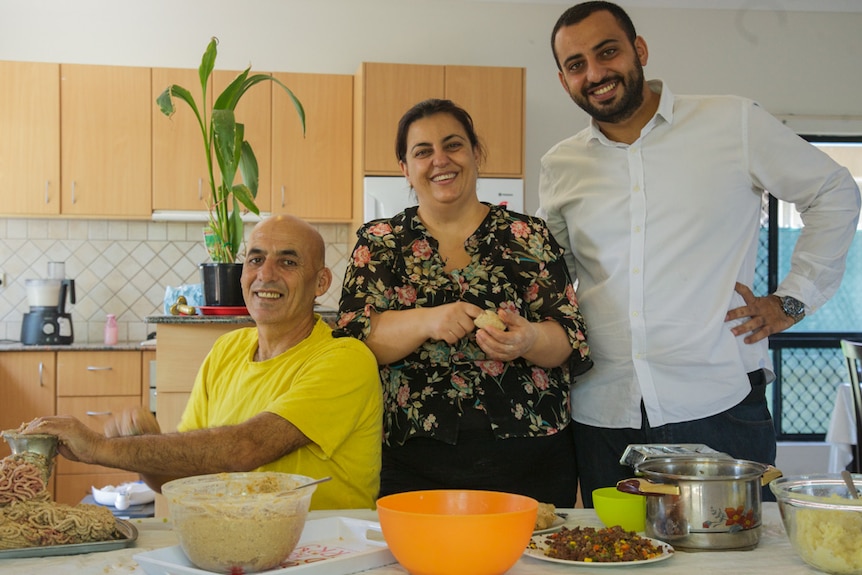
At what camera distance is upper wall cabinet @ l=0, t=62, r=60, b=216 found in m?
4.93

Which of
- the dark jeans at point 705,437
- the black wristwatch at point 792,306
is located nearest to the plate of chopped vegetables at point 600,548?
the dark jeans at point 705,437

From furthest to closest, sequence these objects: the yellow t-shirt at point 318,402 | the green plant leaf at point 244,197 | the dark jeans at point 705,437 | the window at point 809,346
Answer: the window at point 809,346, the green plant leaf at point 244,197, the dark jeans at point 705,437, the yellow t-shirt at point 318,402

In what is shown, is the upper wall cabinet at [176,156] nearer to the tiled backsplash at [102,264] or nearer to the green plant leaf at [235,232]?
the tiled backsplash at [102,264]

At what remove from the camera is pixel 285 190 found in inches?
203

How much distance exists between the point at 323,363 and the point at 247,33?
396cm

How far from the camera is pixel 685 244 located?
2082 mm

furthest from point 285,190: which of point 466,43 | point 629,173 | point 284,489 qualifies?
point 284,489

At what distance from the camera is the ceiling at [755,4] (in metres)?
5.59

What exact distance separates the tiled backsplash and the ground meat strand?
4.23m

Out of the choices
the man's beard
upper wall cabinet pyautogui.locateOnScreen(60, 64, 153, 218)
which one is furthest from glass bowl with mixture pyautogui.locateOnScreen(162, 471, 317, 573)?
upper wall cabinet pyautogui.locateOnScreen(60, 64, 153, 218)

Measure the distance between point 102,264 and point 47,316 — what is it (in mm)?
567

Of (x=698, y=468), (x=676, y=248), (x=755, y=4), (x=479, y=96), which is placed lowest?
(x=698, y=468)

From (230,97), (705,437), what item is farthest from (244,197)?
(705,437)

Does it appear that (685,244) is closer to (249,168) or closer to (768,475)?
(768,475)
